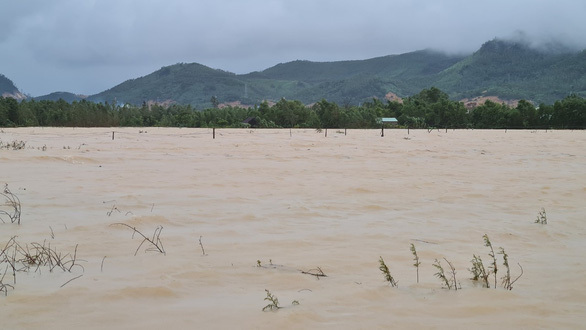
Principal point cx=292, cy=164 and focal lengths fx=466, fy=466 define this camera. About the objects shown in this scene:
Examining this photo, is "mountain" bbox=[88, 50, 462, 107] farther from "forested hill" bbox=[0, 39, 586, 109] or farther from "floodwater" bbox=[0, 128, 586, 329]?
"floodwater" bbox=[0, 128, 586, 329]

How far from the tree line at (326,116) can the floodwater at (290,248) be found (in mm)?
40679

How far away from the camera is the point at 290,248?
12.4ft

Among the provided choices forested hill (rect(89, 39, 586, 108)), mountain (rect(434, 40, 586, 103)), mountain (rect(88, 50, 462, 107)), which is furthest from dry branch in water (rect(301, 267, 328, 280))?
mountain (rect(88, 50, 462, 107))

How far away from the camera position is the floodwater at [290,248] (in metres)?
2.34

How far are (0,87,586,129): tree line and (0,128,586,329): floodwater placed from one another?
40.7 meters

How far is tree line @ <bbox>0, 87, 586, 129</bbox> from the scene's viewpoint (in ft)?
162

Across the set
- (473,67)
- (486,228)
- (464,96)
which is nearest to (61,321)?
(486,228)

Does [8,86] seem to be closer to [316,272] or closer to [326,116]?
[326,116]

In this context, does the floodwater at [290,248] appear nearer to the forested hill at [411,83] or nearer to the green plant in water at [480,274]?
the green plant in water at [480,274]

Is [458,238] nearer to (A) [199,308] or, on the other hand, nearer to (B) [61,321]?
(A) [199,308]

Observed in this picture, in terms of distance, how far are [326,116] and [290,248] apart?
53.1m

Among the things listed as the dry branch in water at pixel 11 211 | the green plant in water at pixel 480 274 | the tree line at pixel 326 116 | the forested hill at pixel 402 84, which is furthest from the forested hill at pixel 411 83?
the dry branch in water at pixel 11 211

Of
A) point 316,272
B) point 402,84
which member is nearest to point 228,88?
point 402,84

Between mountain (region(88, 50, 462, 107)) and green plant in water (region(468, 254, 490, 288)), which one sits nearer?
green plant in water (region(468, 254, 490, 288))
